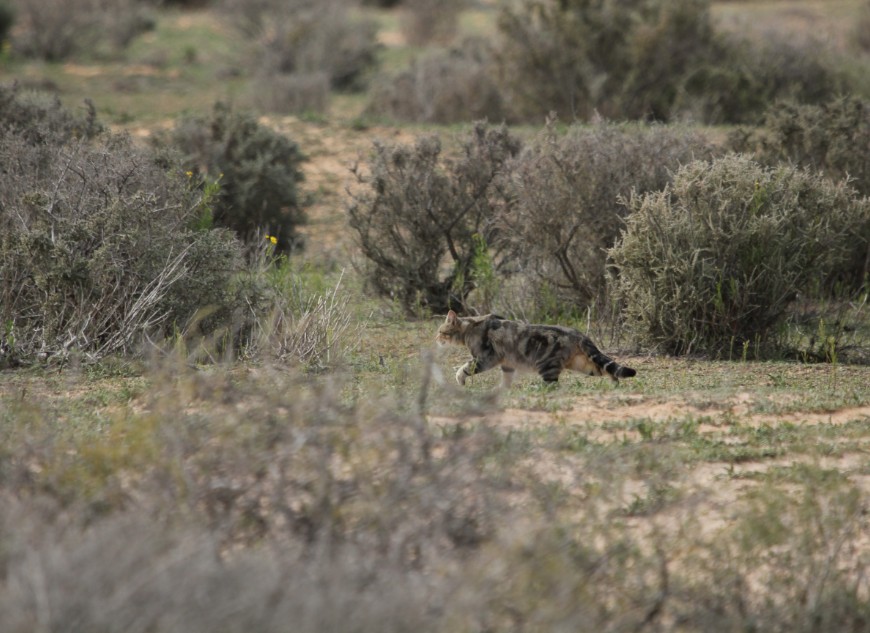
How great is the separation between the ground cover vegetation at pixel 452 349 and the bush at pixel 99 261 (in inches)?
1.2

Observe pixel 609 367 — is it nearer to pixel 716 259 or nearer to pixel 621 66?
pixel 716 259

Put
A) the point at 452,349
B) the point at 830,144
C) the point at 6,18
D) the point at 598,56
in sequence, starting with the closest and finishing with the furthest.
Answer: the point at 452,349, the point at 830,144, the point at 598,56, the point at 6,18

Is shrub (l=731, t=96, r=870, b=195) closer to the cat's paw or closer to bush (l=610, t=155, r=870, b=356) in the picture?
bush (l=610, t=155, r=870, b=356)

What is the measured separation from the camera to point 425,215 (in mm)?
12320

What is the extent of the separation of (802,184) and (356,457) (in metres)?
6.38

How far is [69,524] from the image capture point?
4.54 metres

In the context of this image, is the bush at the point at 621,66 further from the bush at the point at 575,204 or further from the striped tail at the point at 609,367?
the striped tail at the point at 609,367

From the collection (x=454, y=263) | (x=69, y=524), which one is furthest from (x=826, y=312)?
(x=69, y=524)

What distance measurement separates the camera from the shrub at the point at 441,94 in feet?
70.1

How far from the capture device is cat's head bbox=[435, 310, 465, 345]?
876 centimetres

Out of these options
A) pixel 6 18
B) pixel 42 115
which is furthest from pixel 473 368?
pixel 6 18

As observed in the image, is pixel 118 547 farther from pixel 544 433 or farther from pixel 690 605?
pixel 544 433

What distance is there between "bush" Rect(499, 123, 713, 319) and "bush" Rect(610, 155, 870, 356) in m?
1.31

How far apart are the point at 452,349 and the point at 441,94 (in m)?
12.0
